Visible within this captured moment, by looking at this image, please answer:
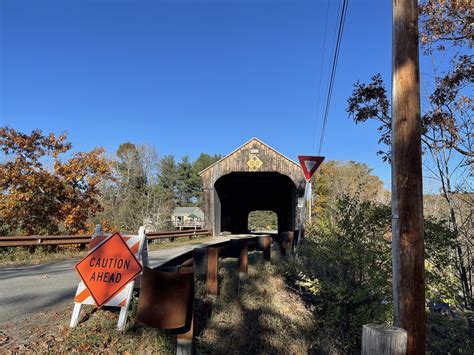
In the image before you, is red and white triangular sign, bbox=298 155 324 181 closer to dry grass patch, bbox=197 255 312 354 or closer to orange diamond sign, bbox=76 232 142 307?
dry grass patch, bbox=197 255 312 354

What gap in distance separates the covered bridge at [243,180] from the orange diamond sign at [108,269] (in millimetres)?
18935

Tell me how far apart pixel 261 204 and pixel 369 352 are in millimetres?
37144

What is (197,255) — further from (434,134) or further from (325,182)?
(325,182)

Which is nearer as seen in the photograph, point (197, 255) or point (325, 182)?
point (197, 255)

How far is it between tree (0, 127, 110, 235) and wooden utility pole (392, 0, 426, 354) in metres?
14.6

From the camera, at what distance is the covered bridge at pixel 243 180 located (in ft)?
76.4

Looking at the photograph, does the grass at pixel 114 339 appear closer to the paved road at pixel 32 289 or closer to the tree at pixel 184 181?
the paved road at pixel 32 289

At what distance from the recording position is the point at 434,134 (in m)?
7.88

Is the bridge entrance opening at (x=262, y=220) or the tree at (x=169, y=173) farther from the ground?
the tree at (x=169, y=173)

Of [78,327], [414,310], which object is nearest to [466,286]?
[414,310]

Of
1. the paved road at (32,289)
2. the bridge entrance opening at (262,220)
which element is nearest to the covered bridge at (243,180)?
the paved road at (32,289)

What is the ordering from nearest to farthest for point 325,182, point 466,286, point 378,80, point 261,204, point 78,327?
point 78,327
point 466,286
point 378,80
point 261,204
point 325,182

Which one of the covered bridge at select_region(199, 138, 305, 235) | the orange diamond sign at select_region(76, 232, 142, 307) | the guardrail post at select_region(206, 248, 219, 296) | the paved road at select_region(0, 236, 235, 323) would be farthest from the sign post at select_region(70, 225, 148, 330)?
the covered bridge at select_region(199, 138, 305, 235)

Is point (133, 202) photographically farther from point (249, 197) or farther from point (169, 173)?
point (169, 173)
